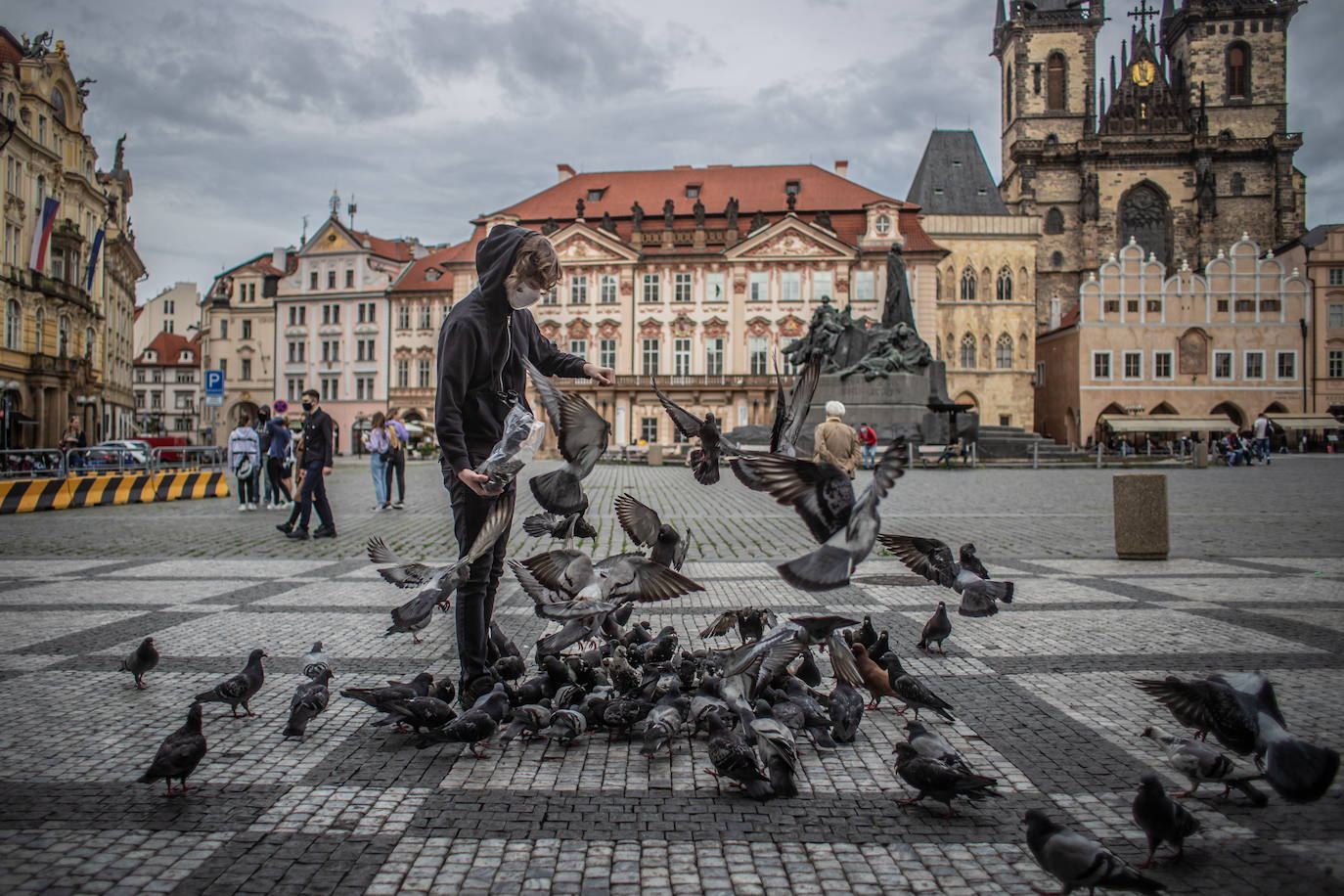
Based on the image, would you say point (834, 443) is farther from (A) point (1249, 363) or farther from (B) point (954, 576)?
(A) point (1249, 363)

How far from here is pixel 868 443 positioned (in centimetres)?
2438

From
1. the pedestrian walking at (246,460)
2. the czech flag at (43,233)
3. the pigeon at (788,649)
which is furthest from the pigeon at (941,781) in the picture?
the czech flag at (43,233)

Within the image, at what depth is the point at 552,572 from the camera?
12.0ft

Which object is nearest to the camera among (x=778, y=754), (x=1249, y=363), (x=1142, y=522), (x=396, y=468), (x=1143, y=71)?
(x=778, y=754)

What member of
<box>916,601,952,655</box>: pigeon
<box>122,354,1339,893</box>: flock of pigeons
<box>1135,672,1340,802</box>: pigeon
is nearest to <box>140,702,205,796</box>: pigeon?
<box>122,354,1339,893</box>: flock of pigeons

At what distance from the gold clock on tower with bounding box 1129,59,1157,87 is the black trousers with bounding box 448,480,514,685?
90.6 m

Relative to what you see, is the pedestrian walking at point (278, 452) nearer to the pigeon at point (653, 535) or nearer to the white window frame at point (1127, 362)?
the pigeon at point (653, 535)

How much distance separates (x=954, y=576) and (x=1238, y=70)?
91237mm

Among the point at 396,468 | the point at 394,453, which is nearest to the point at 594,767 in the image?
the point at 394,453

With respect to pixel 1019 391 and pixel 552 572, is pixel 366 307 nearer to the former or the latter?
pixel 1019 391

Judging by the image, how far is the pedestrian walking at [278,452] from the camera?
13352 millimetres

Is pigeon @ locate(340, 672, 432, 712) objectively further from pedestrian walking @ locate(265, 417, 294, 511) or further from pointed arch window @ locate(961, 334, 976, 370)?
pointed arch window @ locate(961, 334, 976, 370)

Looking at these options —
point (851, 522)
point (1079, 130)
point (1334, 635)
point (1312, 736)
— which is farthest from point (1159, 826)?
point (1079, 130)

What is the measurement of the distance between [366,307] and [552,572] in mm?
62970
